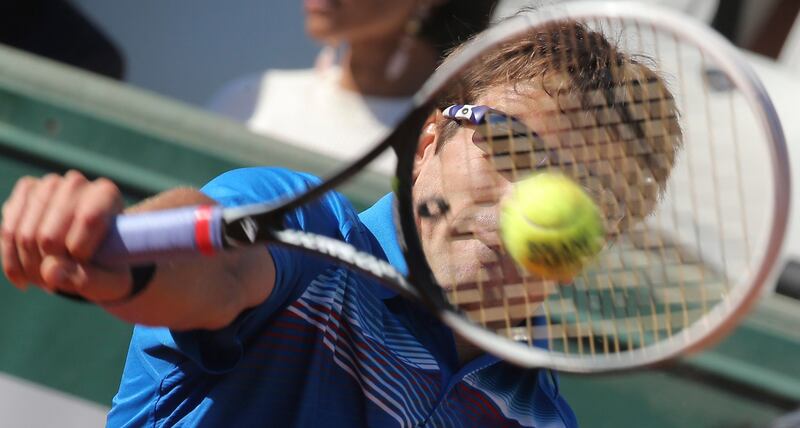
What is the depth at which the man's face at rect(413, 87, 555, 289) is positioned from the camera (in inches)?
50.3

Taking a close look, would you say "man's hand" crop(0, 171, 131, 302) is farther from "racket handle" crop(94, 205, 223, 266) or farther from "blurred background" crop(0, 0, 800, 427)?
"blurred background" crop(0, 0, 800, 427)

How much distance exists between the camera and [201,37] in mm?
3625

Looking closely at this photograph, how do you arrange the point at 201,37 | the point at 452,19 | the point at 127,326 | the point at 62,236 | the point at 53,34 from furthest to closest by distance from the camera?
1. the point at 201,37
2. the point at 53,34
3. the point at 452,19
4. the point at 127,326
5. the point at 62,236

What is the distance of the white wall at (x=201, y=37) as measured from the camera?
3.55 metres

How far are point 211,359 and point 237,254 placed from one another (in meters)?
0.11

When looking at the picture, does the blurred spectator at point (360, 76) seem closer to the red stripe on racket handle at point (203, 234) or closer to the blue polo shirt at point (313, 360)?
the blue polo shirt at point (313, 360)

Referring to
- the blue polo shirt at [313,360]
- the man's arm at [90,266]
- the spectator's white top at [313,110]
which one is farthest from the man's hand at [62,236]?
the spectator's white top at [313,110]

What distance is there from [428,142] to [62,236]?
1.67 ft

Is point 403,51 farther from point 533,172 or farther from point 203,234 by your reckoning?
point 203,234

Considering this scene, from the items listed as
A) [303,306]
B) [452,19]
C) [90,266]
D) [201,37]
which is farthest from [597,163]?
[201,37]

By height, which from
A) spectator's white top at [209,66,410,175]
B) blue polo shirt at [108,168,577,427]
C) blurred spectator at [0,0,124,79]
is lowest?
blurred spectator at [0,0,124,79]

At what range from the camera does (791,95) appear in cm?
274

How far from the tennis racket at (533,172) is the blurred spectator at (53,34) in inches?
81.7

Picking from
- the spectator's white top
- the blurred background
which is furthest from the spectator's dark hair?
the blurred background
